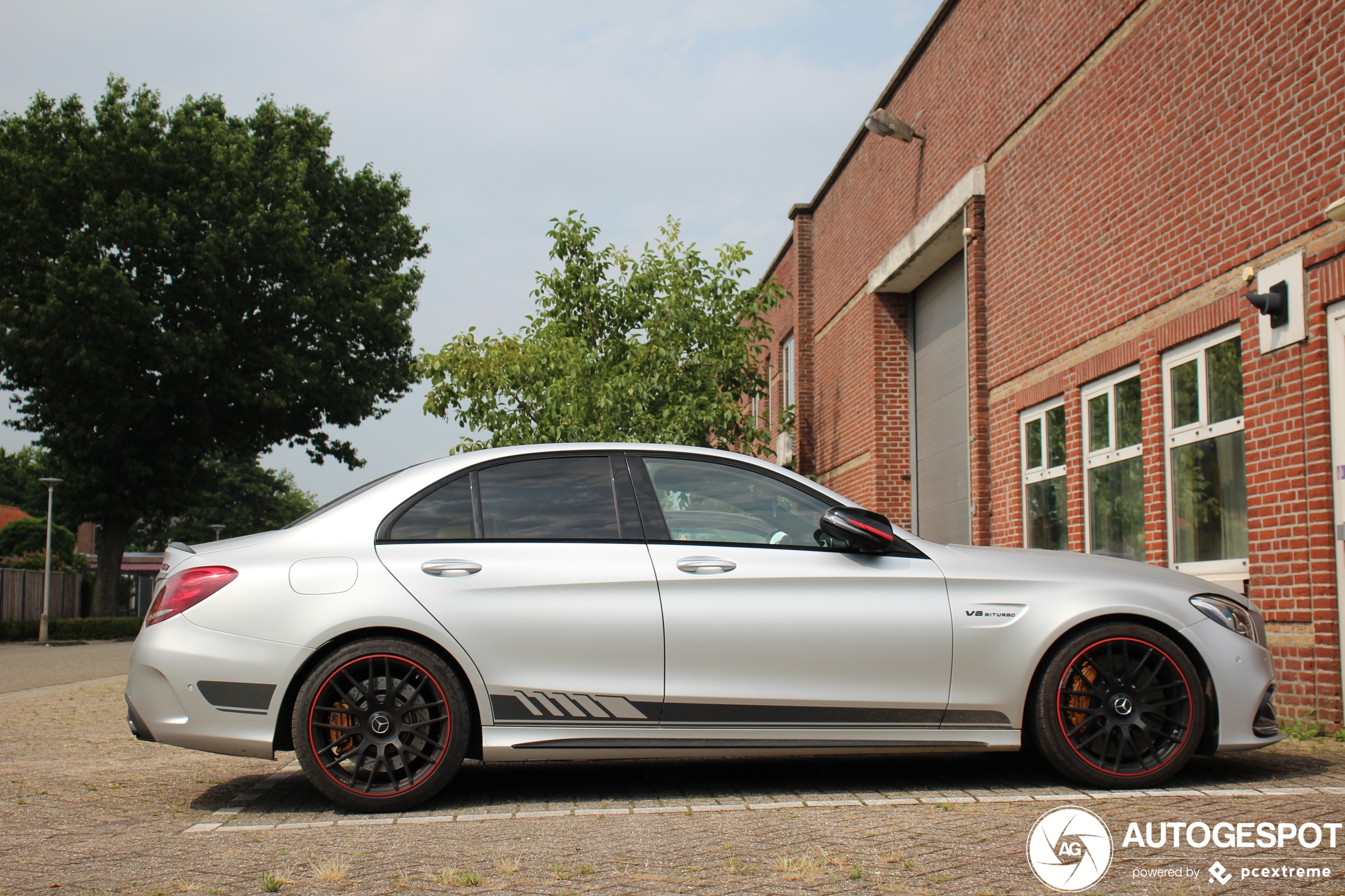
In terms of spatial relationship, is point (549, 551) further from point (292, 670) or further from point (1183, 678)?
point (1183, 678)

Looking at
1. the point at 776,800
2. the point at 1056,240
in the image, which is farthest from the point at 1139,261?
the point at 776,800

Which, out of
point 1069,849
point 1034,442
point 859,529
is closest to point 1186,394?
point 1034,442

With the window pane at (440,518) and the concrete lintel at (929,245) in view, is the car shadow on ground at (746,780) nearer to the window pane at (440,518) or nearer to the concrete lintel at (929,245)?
the window pane at (440,518)

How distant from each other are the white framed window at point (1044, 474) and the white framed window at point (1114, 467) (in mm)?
518

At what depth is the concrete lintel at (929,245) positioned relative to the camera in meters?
13.8

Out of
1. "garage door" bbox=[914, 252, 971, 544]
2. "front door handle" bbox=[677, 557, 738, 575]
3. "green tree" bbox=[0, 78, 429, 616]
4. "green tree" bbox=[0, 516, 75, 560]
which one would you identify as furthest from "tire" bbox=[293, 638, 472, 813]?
"green tree" bbox=[0, 516, 75, 560]

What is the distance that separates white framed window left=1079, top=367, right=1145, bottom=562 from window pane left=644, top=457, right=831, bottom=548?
5216 mm

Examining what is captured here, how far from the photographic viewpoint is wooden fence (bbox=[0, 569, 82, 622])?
37.8 meters

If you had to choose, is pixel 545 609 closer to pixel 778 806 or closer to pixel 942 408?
pixel 778 806

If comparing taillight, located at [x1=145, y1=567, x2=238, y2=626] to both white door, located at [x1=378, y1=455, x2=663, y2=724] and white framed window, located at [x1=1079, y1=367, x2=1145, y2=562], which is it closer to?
white door, located at [x1=378, y1=455, x2=663, y2=724]

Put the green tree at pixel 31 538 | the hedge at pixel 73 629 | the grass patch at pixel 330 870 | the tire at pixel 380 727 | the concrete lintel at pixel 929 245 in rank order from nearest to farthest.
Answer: the grass patch at pixel 330 870 < the tire at pixel 380 727 < the concrete lintel at pixel 929 245 < the hedge at pixel 73 629 < the green tree at pixel 31 538

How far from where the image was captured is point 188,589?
5117 mm

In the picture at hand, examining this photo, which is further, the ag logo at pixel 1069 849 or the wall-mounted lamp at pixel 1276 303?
the wall-mounted lamp at pixel 1276 303

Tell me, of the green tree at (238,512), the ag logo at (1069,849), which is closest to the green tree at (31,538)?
the green tree at (238,512)
